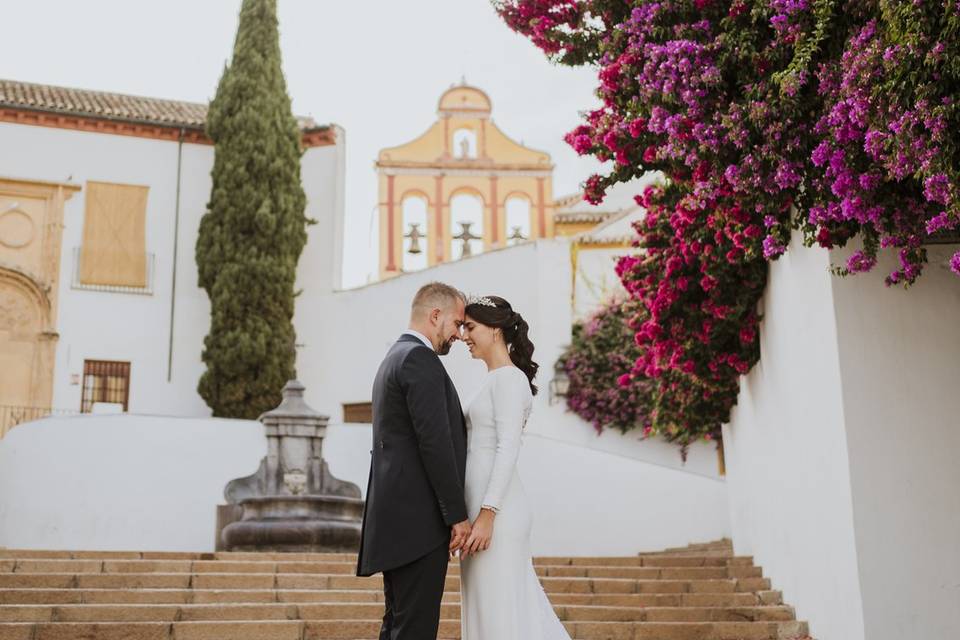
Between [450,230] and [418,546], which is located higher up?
[450,230]

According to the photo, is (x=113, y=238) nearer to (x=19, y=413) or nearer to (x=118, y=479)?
(x=19, y=413)

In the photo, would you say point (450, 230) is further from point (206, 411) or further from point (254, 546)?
point (254, 546)

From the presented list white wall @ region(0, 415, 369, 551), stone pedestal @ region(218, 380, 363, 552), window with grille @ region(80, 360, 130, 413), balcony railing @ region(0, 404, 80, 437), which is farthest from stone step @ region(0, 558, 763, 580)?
window with grille @ region(80, 360, 130, 413)

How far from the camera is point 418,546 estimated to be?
427 centimetres

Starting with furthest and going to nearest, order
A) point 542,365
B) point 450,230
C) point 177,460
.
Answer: point 450,230 < point 542,365 < point 177,460

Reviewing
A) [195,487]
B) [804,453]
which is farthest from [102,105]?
[804,453]

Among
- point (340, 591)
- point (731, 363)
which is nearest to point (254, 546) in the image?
point (340, 591)

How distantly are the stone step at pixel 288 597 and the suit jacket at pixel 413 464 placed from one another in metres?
3.94

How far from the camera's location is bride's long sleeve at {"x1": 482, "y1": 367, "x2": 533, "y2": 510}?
14.5ft

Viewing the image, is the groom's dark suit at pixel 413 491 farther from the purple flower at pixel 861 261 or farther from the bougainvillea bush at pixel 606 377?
the bougainvillea bush at pixel 606 377

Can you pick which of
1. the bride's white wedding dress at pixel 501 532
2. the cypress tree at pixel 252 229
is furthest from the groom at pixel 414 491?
the cypress tree at pixel 252 229

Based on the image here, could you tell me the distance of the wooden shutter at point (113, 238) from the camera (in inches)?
867

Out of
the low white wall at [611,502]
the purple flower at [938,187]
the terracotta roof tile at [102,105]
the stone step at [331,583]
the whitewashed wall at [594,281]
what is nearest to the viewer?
the purple flower at [938,187]

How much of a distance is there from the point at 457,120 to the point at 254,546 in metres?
19.6
